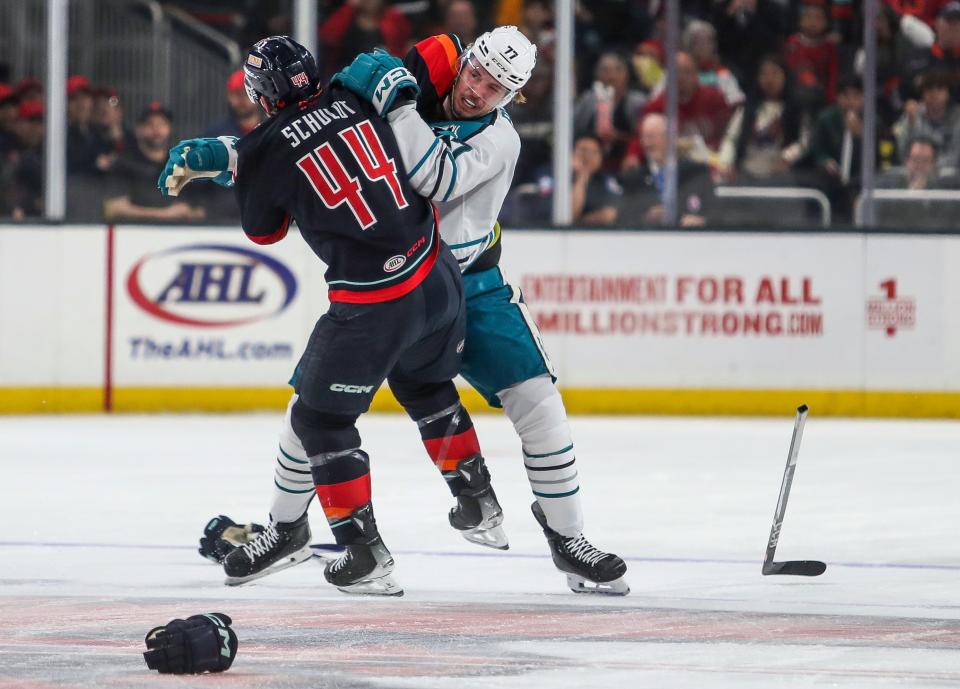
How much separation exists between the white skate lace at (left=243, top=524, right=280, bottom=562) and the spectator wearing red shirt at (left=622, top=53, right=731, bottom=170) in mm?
5329

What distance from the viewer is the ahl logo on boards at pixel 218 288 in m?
9.05

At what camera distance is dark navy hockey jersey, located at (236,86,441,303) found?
3975 mm

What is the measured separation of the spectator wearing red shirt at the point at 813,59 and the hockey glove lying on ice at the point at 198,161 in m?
5.81

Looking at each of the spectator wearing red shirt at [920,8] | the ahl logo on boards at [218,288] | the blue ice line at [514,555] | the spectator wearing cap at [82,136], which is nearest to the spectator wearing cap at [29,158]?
the spectator wearing cap at [82,136]

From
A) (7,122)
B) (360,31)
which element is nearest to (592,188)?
(360,31)

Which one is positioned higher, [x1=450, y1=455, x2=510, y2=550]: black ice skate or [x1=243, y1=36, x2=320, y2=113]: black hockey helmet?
[x1=243, y1=36, x2=320, y2=113]: black hockey helmet

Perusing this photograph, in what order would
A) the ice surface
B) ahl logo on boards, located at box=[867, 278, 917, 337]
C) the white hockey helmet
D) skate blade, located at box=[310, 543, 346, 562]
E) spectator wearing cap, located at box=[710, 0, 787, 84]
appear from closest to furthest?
the ice surface → the white hockey helmet → skate blade, located at box=[310, 543, 346, 562] → ahl logo on boards, located at box=[867, 278, 917, 337] → spectator wearing cap, located at box=[710, 0, 787, 84]

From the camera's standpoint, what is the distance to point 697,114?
9.31 metres

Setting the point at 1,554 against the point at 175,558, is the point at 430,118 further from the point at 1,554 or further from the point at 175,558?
the point at 1,554

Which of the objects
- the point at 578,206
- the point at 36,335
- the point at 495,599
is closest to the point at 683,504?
the point at 495,599

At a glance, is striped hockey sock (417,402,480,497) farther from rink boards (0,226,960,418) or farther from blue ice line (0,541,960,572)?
rink boards (0,226,960,418)

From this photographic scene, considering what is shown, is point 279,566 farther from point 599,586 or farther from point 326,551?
point 599,586

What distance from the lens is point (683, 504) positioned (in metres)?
5.93

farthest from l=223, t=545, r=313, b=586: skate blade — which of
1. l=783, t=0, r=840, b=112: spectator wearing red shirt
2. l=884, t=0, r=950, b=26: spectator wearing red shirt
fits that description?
l=884, t=0, r=950, b=26: spectator wearing red shirt
